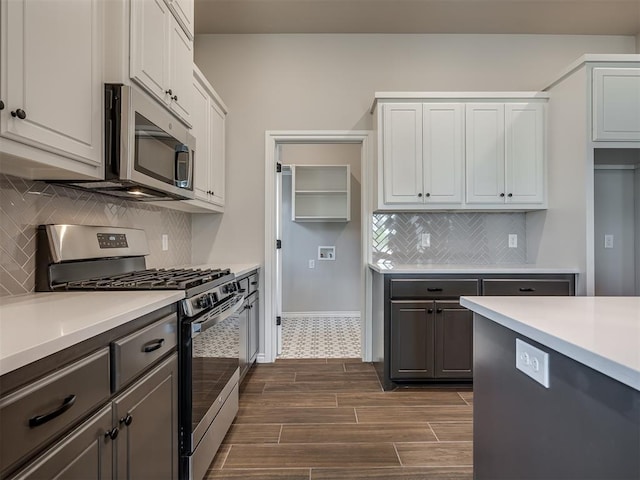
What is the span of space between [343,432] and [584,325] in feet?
5.17

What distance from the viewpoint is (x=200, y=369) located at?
5.19ft

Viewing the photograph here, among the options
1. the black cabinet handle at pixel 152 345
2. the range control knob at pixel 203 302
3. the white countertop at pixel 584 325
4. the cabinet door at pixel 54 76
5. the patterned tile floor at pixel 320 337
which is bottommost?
the patterned tile floor at pixel 320 337

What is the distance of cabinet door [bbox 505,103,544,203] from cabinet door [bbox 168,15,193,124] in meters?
2.47

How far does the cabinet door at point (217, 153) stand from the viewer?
288 centimetres

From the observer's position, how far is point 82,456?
88 cm

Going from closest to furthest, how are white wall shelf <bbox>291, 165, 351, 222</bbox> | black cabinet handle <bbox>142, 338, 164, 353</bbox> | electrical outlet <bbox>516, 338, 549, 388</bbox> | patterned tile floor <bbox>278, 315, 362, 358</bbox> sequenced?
electrical outlet <bbox>516, 338, 549, 388</bbox> < black cabinet handle <bbox>142, 338, 164, 353</bbox> < patterned tile floor <bbox>278, 315, 362, 358</bbox> < white wall shelf <bbox>291, 165, 351, 222</bbox>

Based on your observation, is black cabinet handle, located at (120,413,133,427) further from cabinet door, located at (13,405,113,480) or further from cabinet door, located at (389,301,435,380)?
cabinet door, located at (389,301,435,380)

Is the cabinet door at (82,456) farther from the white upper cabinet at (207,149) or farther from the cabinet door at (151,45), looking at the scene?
the white upper cabinet at (207,149)

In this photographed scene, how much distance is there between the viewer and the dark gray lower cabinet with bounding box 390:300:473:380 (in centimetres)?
269

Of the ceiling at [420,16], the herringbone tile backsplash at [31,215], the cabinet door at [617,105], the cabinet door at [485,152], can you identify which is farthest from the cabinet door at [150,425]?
the cabinet door at [617,105]

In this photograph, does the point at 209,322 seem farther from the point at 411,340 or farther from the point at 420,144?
the point at 420,144

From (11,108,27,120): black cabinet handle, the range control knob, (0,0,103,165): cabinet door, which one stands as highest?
(0,0,103,165): cabinet door

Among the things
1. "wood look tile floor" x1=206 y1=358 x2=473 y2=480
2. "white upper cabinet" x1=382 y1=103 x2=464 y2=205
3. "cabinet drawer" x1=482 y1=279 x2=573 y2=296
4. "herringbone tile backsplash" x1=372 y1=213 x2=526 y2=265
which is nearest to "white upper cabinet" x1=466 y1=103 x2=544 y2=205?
"white upper cabinet" x1=382 y1=103 x2=464 y2=205

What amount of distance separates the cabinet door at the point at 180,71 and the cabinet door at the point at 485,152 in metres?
2.17
